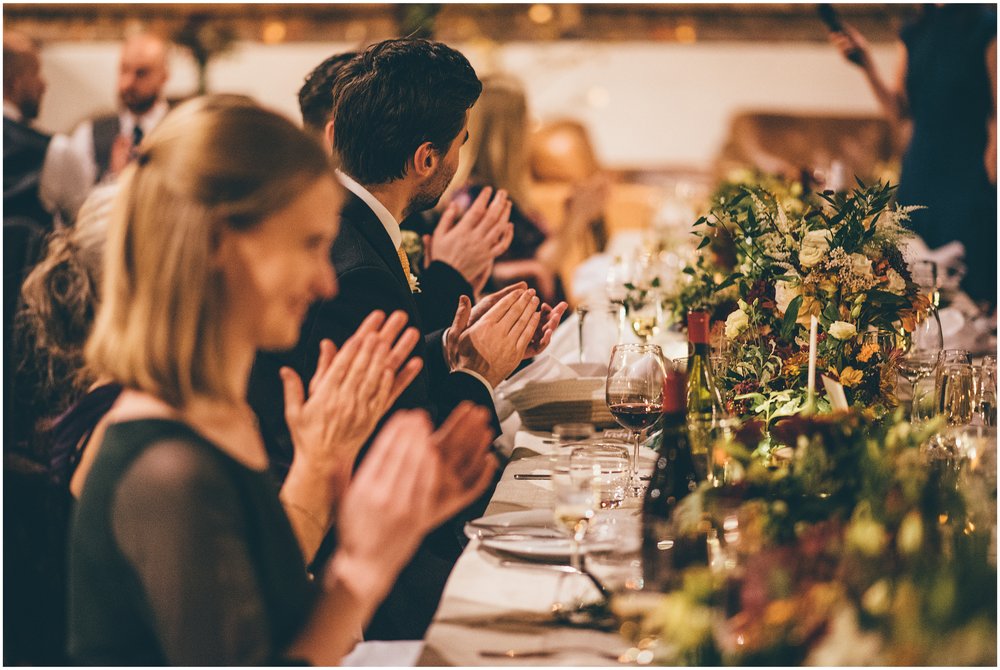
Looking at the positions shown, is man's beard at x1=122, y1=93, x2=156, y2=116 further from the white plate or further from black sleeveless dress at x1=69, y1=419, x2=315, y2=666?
black sleeveless dress at x1=69, y1=419, x2=315, y2=666

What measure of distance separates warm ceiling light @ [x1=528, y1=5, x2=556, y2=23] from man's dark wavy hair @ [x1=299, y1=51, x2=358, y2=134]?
5.78 meters

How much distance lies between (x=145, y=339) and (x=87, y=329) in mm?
944

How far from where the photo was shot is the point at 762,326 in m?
1.90

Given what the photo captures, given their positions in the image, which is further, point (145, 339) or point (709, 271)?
point (709, 271)

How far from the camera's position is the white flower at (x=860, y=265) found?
179 centimetres

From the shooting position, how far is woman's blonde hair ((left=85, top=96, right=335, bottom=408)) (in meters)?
1.01

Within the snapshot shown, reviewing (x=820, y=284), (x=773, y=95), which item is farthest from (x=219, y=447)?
→ (x=773, y=95)

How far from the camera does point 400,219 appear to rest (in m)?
2.15

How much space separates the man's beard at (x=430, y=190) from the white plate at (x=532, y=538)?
763 mm

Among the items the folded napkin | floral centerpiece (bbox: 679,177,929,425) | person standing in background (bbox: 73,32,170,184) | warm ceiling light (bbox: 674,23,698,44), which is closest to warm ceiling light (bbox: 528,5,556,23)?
warm ceiling light (bbox: 674,23,698,44)

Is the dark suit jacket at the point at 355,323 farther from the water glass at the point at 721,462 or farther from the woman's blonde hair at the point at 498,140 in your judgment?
the woman's blonde hair at the point at 498,140

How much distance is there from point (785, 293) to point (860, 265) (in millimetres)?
123

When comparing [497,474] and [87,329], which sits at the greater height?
[87,329]

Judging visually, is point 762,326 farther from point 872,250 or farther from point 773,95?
point 773,95
